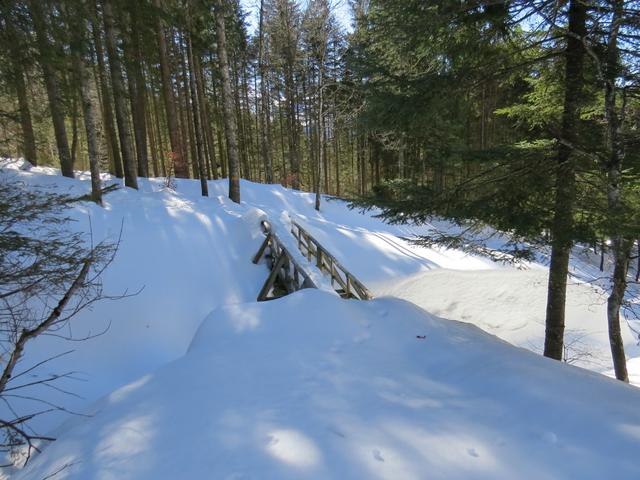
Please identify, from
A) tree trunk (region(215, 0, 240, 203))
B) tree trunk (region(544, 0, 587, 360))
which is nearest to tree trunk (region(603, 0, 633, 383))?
tree trunk (region(544, 0, 587, 360))

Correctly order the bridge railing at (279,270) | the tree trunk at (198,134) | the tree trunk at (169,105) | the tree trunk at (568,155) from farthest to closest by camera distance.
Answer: the tree trunk at (198,134) < the tree trunk at (169,105) < the bridge railing at (279,270) < the tree trunk at (568,155)

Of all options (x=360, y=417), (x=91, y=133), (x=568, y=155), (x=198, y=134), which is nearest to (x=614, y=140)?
(x=568, y=155)

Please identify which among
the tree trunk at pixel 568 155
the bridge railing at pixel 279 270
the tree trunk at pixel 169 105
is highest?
the tree trunk at pixel 169 105

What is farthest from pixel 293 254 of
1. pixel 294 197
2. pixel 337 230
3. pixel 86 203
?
pixel 294 197

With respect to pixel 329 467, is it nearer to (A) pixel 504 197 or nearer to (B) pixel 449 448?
(B) pixel 449 448

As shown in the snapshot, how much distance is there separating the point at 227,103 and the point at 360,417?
11.7 metres

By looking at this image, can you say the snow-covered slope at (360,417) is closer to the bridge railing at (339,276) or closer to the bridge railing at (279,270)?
the bridge railing at (339,276)

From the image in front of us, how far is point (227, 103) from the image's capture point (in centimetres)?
1182

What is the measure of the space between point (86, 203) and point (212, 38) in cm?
1213

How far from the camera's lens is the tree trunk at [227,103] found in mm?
11195

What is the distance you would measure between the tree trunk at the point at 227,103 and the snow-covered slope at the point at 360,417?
9632 millimetres

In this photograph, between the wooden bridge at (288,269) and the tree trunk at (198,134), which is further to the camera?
the tree trunk at (198,134)

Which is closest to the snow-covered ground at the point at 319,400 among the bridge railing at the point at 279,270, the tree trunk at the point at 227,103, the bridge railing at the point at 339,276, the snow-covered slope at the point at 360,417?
the snow-covered slope at the point at 360,417

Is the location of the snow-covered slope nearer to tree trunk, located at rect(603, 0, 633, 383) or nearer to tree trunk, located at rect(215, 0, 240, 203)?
tree trunk, located at rect(603, 0, 633, 383)
